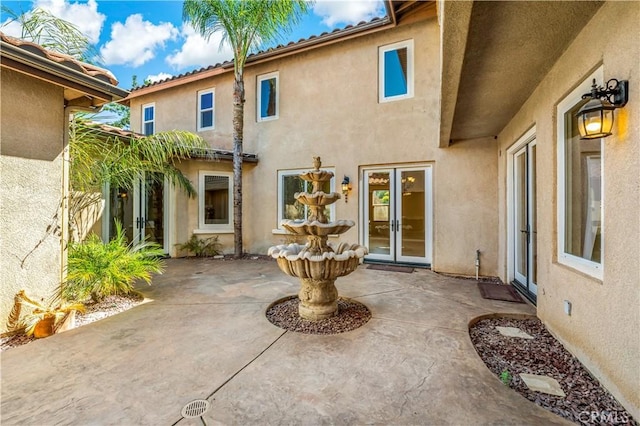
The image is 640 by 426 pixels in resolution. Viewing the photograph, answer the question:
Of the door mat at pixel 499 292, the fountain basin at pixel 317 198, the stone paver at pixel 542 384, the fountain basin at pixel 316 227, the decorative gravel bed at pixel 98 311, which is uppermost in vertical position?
the fountain basin at pixel 317 198

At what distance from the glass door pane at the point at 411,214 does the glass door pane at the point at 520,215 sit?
7.18ft

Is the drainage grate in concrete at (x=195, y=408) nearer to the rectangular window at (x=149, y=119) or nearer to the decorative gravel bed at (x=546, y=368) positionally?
the decorative gravel bed at (x=546, y=368)

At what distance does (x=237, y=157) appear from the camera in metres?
9.01

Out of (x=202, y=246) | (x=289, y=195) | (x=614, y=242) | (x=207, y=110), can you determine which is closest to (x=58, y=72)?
(x=614, y=242)

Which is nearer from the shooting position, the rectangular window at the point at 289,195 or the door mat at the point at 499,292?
the door mat at the point at 499,292

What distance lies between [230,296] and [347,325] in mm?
2361

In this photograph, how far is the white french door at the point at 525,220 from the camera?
5.03m

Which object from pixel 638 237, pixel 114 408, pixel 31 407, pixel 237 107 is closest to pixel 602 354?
pixel 638 237

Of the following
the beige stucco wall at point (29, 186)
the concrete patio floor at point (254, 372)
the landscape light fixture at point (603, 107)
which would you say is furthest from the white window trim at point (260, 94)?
the landscape light fixture at point (603, 107)

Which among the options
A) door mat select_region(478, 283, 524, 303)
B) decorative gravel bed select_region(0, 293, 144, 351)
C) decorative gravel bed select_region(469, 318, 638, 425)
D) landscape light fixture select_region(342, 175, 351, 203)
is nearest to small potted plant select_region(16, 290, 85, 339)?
decorative gravel bed select_region(0, 293, 144, 351)

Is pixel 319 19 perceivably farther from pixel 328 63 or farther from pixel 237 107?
→ pixel 237 107

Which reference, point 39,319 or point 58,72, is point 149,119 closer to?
point 58,72

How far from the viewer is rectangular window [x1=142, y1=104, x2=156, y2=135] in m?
12.0

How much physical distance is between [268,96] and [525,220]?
827 cm
